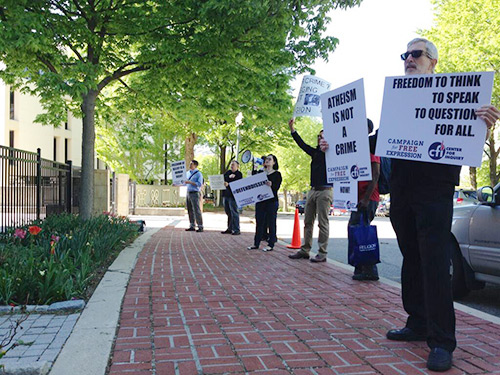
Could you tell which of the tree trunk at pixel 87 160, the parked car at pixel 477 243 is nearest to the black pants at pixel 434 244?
the parked car at pixel 477 243

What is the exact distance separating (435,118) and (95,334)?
302cm

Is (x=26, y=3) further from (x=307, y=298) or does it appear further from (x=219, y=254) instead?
(x=307, y=298)

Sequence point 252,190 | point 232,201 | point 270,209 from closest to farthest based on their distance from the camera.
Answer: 1. point 270,209
2. point 252,190
3. point 232,201

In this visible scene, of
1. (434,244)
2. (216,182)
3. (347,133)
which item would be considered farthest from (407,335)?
(216,182)

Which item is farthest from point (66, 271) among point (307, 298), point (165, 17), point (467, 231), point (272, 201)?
point (165, 17)

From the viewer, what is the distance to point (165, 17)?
348 inches

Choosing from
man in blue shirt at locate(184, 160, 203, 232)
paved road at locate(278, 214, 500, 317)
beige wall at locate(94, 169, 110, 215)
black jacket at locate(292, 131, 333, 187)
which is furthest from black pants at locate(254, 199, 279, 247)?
beige wall at locate(94, 169, 110, 215)

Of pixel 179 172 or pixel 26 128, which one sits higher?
pixel 26 128

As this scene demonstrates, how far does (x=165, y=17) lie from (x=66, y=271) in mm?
5729

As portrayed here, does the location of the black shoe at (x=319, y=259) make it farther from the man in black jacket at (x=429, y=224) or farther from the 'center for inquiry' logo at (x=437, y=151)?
the 'center for inquiry' logo at (x=437, y=151)

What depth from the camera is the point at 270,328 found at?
3.92 metres

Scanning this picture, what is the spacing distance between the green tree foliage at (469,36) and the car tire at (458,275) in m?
21.0

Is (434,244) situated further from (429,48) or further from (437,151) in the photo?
(429,48)

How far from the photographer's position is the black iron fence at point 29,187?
7.78 m
